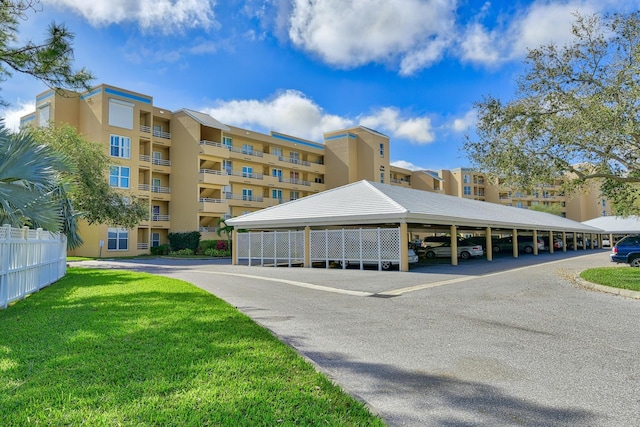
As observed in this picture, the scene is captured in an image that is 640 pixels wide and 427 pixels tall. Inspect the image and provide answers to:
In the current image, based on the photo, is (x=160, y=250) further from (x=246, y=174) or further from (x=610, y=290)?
(x=610, y=290)

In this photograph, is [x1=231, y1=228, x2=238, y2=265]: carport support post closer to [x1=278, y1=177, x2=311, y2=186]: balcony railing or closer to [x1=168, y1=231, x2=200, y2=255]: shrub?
[x1=168, y1=231, x2=200, y2=255]: shrub

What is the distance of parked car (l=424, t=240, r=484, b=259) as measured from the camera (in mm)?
31234

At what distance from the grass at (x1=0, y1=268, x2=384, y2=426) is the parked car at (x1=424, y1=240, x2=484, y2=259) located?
88.3 ft

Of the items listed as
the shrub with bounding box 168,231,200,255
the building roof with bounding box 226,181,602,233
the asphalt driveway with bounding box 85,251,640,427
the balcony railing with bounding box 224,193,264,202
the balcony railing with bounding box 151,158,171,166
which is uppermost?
the balcony railing with bounding box 151,158,171,166

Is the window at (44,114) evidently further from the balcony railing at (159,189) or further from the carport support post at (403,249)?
the carport support post at (403,249)

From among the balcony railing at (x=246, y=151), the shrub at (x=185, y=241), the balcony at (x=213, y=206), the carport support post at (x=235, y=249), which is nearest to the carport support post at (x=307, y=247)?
the carport support post at (x=235, y=249)

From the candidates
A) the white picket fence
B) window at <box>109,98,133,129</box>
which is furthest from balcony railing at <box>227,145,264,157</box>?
the white picket fence

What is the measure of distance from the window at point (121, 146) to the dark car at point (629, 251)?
38359mm

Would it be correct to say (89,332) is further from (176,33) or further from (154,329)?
(176,33)

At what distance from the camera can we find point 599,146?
1387 cm

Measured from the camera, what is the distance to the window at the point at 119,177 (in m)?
38.0

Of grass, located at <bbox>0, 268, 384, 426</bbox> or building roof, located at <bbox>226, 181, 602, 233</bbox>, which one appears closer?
grass, located at <bbox>0, 268, 384, 426</bbox>

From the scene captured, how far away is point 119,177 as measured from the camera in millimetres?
38562

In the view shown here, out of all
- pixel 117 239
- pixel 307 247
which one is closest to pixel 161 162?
pixel 117 239
